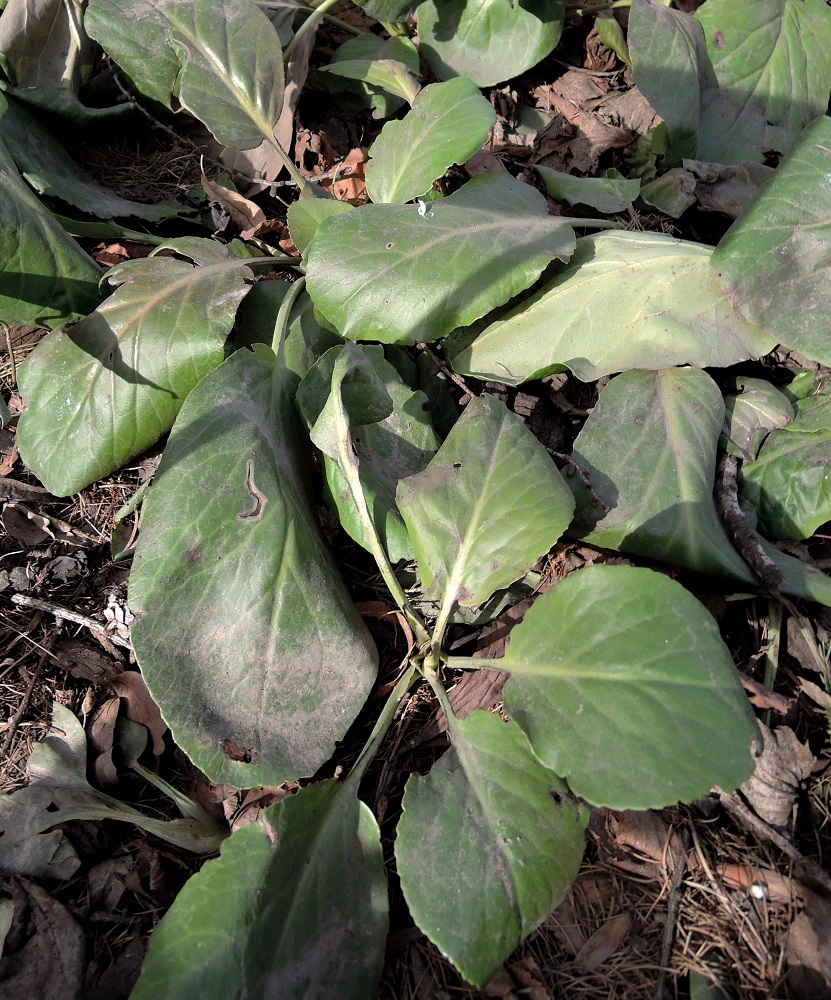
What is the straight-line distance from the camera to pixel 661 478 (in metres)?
1.55

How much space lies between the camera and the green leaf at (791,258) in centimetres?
153

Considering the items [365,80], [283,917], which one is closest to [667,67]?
[365,80]

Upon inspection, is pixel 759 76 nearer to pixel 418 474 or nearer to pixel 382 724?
pixel 418 474

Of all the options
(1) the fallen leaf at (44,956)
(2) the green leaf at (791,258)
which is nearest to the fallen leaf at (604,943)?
(1) the fallen leaf at (44,956)

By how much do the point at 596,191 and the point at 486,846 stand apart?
1.66m

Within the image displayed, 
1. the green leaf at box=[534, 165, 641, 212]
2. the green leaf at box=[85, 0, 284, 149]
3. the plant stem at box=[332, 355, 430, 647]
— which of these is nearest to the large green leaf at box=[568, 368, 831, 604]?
the plant stem at box=[332, 355, 430, 647]

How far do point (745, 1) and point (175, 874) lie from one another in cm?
280

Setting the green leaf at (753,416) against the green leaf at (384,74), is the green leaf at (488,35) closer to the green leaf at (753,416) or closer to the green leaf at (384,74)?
the green leaf at (384,74)

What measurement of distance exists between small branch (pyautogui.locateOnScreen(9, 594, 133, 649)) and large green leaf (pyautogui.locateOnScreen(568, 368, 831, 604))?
1.06 meters

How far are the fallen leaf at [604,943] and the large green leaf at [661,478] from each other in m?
0.67

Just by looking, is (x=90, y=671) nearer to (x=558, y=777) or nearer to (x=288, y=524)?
(x=288, y=524)

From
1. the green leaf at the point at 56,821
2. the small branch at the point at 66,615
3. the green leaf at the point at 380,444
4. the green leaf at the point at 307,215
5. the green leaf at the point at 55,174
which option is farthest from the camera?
the green leaf at the point at 55,174

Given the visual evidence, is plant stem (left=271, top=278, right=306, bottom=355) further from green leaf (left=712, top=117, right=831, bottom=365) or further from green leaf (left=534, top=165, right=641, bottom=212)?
green leaf (left=712, top=117, right=831, bottom=365)

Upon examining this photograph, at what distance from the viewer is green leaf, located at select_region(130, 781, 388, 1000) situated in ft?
3.75
